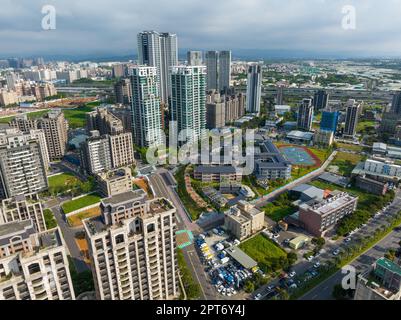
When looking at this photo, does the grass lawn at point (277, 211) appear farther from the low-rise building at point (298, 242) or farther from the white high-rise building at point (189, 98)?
the white high-rise building at point (189, 98)

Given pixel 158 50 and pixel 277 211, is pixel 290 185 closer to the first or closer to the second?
pixel 277 211

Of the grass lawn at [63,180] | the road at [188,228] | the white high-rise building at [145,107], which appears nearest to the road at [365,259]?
the road at [188,228]

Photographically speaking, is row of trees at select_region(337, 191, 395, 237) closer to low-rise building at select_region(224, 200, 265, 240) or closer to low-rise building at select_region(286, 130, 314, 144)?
low-rise building at select_region(224, 200, 265, 240)

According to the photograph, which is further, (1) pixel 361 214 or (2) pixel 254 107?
(2) pixel 254 107
